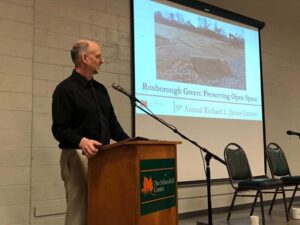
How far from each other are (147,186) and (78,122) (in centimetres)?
54

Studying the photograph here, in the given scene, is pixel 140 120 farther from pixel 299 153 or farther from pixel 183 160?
pixel 299 153

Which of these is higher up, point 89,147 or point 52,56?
point 52,56

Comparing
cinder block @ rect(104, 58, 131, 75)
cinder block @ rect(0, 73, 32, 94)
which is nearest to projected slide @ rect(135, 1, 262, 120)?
cinder block @ rect(104, 58, 131, 75)

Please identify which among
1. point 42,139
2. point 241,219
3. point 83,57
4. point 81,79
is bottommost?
point 241,219

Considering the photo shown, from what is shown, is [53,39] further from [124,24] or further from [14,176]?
[14,176]

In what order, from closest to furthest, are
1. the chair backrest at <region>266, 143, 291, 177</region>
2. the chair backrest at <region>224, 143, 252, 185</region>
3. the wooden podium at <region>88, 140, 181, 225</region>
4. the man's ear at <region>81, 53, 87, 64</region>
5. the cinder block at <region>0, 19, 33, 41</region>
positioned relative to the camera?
the wooden podium at <region>88, 140, 181, 225</region>, the man's ear at <region>81, 53, 87, 64</region>, the cinder block at <region>0, 19, 33, 41</region>, the chair backrest at <region>224, 143, 252, 185</region>, the chair backrest at <region>266, 143, 291, 177</region>

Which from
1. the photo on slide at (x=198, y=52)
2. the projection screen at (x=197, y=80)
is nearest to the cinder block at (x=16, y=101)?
the projection screen at (x=197, y=80)

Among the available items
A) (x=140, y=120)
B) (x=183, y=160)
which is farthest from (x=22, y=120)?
(x=183, y=160)

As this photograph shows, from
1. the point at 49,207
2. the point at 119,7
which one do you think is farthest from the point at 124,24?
the point at 49,207

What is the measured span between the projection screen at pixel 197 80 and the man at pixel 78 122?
159cm

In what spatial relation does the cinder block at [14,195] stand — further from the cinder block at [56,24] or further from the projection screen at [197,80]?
the cinder block at [56,24]

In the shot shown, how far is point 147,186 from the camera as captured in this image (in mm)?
1829

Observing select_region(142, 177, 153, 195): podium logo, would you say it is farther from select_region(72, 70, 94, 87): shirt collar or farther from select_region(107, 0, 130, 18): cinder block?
select_region(107, 0, 130, 18): cinder block

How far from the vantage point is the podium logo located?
5.93 ft
